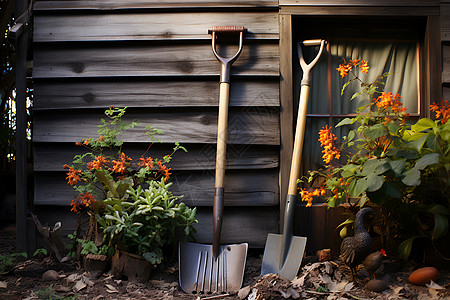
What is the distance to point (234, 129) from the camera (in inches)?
96.7

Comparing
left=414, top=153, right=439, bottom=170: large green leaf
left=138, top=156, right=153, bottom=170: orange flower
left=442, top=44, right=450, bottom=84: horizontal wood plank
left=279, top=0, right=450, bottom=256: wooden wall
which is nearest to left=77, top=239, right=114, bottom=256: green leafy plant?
left=138, top=156, right=153, bottom=170: orange flower

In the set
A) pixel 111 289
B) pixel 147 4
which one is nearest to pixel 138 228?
pixel 111 289

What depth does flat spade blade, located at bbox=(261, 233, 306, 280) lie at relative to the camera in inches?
83.4

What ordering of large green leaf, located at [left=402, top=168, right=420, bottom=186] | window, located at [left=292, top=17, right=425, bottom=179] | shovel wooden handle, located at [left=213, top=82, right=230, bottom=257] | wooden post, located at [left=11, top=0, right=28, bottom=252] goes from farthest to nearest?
window, located at [left=292, top=17, right=425, bottom=179] < wooden post, located at [left=11, top=0, right=28, bottom=252] < shovel wooden handle, located at [left=213, top=82, right=230, bottom=257] < large green leaf, located at [left=402, top=168, right=420, bottom=186]

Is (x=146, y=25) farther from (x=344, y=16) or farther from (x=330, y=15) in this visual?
(x=344, y=16)

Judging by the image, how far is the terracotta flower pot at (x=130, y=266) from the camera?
2057 mm

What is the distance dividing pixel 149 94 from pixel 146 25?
0.49m

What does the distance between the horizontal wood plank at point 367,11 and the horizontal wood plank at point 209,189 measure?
113 cm

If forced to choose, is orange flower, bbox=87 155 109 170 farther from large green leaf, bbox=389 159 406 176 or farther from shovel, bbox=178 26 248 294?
large green leaf, bbox=389 159 406 176

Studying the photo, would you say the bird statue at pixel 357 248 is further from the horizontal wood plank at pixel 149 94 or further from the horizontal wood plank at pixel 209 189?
the horizontal wood plank at pixel 149 94

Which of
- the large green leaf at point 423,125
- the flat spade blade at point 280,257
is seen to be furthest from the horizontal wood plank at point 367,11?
the flat spade blade at point 280,257

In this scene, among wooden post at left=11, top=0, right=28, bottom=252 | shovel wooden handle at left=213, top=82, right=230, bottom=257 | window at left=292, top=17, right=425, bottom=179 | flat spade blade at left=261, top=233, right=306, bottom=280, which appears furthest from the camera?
window at left=292, top=17, right=425, bottom=179

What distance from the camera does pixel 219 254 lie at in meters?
2.20

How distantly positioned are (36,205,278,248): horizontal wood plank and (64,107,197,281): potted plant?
15 centimetres
